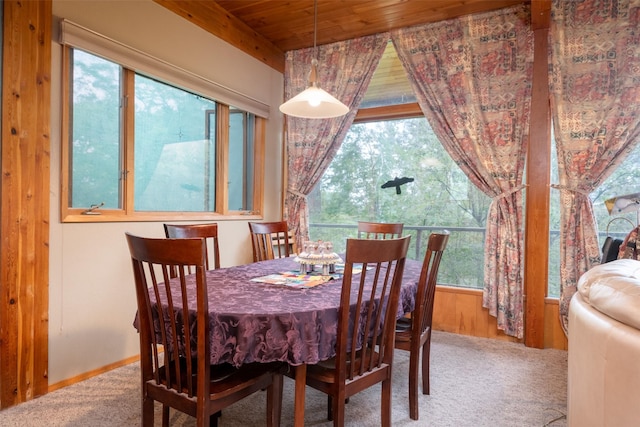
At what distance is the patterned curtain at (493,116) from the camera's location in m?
3.15

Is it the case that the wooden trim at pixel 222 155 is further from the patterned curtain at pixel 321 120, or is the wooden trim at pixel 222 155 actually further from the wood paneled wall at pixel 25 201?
the wood paneled wall at pixel 25 201

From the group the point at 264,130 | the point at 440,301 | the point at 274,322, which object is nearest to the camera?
the point at 274,322

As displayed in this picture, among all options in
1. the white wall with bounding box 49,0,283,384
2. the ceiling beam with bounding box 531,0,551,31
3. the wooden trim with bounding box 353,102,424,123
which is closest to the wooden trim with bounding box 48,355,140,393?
the white wall with bounding box 49,0,283,384

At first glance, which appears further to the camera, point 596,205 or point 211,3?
point 211,3

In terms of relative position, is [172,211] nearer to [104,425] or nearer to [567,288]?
[104,425]

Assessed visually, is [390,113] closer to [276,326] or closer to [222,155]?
[222,155]

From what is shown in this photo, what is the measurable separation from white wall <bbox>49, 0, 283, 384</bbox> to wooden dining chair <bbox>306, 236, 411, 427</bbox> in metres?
1.62

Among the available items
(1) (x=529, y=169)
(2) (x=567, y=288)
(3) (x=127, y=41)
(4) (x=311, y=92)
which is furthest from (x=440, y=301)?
(3) (x=127, y=41)

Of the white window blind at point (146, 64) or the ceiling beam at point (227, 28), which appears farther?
the ceiling beam at point (227, 28)

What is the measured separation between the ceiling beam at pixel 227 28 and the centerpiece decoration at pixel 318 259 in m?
2.17

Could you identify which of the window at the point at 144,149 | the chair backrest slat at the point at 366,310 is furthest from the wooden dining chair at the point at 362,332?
the window at the point at 144,149

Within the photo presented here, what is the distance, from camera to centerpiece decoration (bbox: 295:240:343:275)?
6.91ft

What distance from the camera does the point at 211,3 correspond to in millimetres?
3262

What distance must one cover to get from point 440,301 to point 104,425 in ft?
8.87
